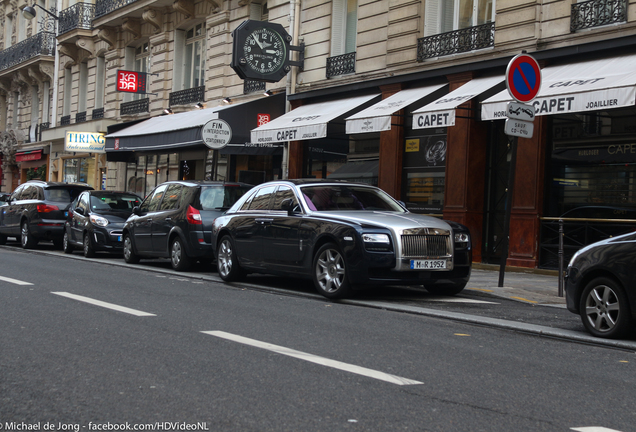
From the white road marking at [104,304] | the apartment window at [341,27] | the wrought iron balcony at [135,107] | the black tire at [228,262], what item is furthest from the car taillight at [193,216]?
the wrought iron balcony at [135,107]

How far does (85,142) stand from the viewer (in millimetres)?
30297

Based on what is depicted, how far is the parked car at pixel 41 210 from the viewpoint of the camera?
64.5 ft

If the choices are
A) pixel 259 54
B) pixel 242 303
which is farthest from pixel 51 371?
pixel 259 54

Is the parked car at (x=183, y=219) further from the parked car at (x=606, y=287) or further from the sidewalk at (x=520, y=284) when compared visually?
the parked car at (x=606, y=287)

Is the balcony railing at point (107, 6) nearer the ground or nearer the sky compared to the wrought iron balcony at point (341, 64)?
nearer the sky

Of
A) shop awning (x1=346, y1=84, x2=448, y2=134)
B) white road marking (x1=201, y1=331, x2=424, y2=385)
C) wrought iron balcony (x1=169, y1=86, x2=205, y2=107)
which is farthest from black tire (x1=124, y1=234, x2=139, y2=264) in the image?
wrought iron balcony (x1=169, y1=86, x2=205, y2=107)

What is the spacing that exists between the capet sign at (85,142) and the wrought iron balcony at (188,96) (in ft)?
15.6

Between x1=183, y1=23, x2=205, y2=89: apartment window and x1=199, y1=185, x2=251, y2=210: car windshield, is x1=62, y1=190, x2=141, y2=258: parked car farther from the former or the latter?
x1=183, y1=23, x2=205, y2=89: apartment window

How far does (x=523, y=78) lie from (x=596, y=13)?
3802 mm

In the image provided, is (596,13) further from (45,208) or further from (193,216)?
(45,208)

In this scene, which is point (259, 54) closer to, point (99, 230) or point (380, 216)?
point (99, 230)

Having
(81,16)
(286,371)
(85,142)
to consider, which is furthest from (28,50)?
(286,371)

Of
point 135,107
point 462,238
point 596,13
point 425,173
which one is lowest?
point 462,238

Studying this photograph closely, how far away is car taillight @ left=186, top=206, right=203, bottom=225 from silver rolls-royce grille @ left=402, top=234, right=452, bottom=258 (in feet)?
16.8
